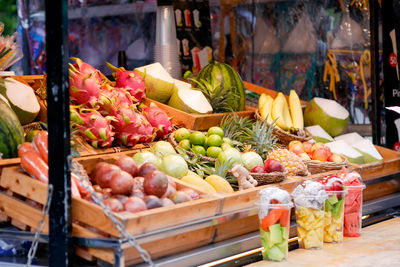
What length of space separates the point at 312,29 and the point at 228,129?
3355 mm

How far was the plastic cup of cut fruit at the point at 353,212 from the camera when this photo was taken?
3.27 metres

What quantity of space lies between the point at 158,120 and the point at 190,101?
43 centimetres

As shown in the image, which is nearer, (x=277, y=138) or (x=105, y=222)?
(x=105, y=222)

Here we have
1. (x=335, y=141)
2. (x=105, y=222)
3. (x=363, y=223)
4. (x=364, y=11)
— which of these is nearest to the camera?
(x=105, y=222)

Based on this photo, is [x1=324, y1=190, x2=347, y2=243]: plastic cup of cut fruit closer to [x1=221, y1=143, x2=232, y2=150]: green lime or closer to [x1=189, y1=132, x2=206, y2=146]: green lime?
[x1=221, y1=143, x2=232, y2=150]: green lime

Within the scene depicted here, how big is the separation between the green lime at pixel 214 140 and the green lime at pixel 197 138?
0.04 meters

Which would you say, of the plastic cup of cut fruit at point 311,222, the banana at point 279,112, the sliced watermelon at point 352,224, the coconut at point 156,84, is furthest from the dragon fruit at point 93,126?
the sliced watermelon at point 352,224

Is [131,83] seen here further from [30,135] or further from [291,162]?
[291,162]

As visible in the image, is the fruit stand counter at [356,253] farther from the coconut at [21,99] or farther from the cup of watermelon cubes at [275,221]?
the coconut at [21,99]

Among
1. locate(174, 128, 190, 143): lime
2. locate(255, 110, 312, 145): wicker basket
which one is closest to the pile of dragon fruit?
locate(174, 128, 190, 143): lime

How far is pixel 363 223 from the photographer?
3.62 m

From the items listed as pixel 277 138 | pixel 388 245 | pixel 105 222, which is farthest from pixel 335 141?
pixel 105 222

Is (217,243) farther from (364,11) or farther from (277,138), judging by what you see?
(364,11)

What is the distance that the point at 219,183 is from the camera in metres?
3.09
